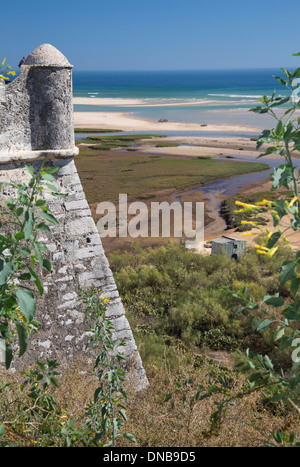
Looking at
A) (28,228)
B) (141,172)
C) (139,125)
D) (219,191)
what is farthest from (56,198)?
(139,125)

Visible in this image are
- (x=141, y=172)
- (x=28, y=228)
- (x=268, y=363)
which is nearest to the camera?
(x=28, y=228)

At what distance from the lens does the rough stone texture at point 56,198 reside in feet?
15.1

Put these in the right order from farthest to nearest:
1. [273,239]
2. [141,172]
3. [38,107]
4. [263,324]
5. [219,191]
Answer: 1. [141,172]
2. [219,191]
3. [38,107]
4. [263,324]
5. [273,239]

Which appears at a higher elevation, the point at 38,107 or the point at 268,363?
the point at 38,107

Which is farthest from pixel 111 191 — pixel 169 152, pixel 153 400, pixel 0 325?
pixel 0 325

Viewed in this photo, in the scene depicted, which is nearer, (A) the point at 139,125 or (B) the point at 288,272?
(B) the point at 288,272

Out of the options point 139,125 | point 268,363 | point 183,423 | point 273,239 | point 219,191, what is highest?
point 139,125

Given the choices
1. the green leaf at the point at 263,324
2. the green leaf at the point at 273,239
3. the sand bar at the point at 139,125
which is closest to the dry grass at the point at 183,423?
the green leaf at the point at 263,324

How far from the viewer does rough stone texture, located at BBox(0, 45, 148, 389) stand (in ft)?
15.1

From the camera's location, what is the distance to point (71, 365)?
4.73 metres

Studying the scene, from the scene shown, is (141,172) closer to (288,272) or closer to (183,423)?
(183,423)

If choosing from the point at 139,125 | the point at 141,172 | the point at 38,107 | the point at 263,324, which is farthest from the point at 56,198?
the point at 139,125

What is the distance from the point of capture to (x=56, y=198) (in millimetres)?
4887

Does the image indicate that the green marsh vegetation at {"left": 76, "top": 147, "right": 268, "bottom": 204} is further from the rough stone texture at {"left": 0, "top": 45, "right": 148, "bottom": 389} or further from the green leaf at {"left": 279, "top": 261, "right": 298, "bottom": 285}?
the green leaf at {"left": 279, "top": 261, "right": 298, "bottom": 285}
